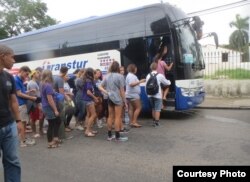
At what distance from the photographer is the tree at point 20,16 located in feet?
124

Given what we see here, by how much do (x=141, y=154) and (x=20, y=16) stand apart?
3438 cm

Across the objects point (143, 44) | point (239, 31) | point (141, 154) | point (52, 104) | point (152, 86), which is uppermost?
point (239, 31)

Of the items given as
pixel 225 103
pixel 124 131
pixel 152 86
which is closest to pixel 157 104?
pixel 152 86

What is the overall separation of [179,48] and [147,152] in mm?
4343

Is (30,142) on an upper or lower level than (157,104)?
lower

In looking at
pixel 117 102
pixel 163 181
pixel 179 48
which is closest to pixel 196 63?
pixel 179 48

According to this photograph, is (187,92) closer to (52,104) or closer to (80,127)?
(80,127)

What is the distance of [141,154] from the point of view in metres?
6.74

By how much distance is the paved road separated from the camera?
18.6ft

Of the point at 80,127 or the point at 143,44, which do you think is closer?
the point at 80,127

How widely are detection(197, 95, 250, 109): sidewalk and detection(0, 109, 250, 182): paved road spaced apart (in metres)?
3.28

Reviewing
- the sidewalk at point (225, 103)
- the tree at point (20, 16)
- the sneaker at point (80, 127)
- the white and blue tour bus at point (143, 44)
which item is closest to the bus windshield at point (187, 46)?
the white and blue tour bus at point (143, 44)

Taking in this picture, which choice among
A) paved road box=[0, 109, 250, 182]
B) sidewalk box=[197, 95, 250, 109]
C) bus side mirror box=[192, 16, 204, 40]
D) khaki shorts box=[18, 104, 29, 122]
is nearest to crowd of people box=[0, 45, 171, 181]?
khaki shorts box=[18, 104, 29, 122]

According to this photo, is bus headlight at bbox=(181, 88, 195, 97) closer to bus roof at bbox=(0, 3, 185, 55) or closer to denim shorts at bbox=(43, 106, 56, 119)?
bus roof at bbox=(0, 3, 185, 55)
